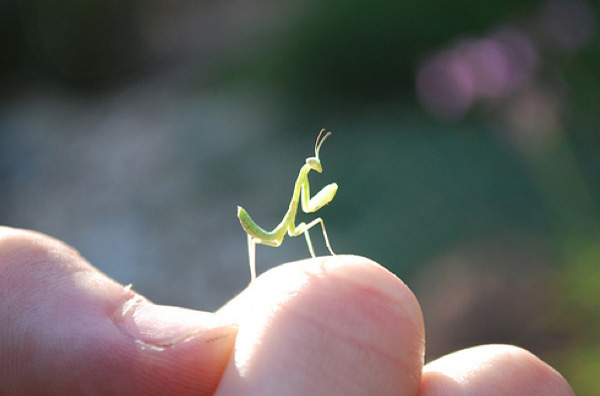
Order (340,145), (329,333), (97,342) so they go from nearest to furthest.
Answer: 1. (329,333)
2. (97,342)
3. (340,145)

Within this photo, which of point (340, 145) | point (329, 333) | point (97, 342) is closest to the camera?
point (329, 333)

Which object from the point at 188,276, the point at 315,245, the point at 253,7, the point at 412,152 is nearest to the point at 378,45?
the point at 412,152

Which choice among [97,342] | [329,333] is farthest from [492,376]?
[97,342]

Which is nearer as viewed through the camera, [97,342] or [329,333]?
[329,333]

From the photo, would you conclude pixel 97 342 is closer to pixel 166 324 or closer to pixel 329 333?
pixel 166 324

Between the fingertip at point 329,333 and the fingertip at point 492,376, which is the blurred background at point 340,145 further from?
the fingertip at point 329,333

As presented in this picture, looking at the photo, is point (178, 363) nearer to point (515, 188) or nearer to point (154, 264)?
point (154, 264)

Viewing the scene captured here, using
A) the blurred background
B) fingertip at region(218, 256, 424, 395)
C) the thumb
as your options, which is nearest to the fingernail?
the thumb

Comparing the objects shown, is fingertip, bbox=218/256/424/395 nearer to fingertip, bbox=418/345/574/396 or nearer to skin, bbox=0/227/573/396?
skin, bbox=0/227/573/396
